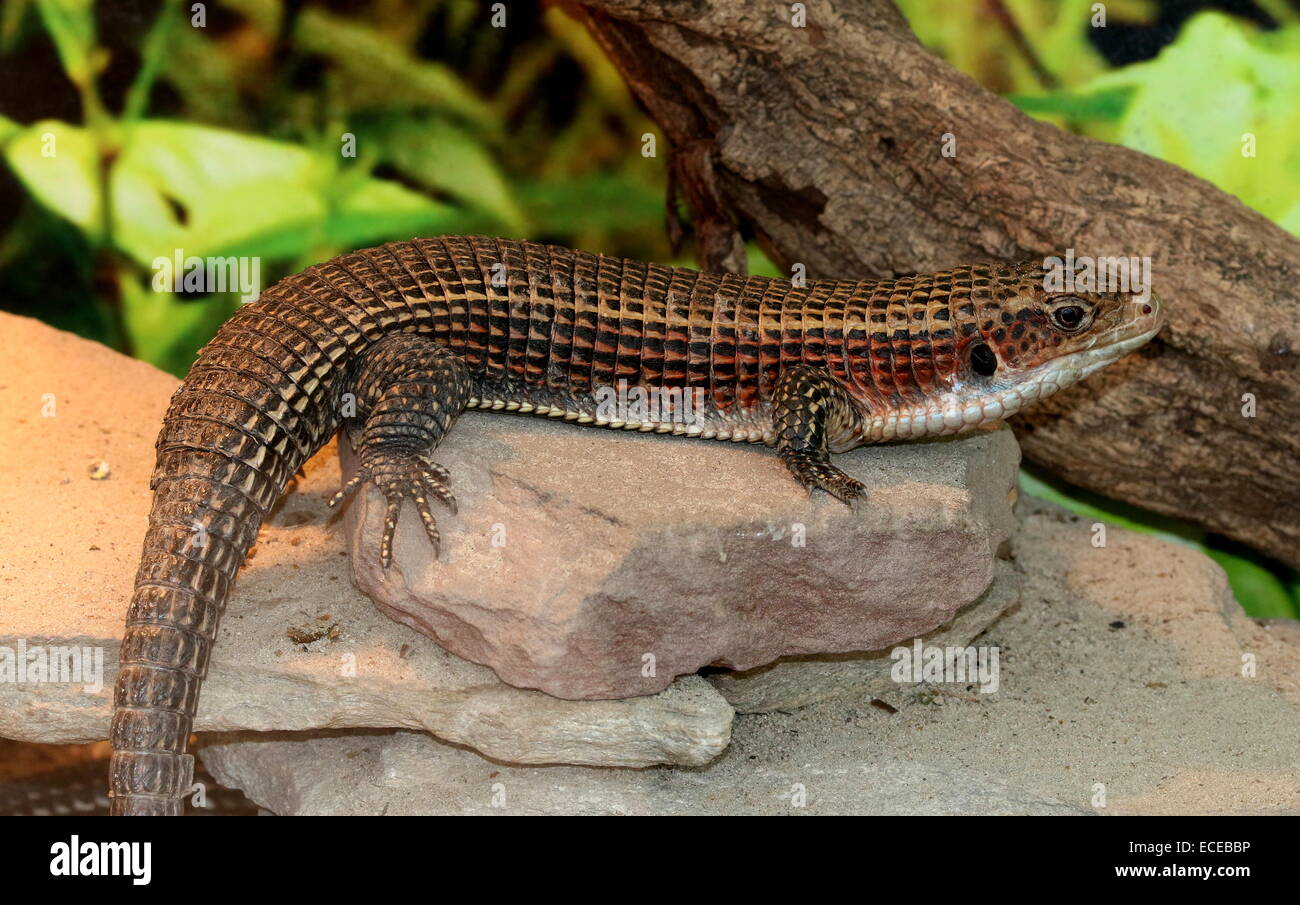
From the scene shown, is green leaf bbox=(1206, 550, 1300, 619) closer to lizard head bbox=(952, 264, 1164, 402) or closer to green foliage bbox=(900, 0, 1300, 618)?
green foliage bbox=(900, 0, 1300, 618)

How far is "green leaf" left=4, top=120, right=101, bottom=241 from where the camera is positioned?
8070 millimetres

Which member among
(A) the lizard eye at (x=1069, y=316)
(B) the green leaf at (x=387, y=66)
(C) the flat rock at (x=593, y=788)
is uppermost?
(B) the green leaf at (x=387, y=66)

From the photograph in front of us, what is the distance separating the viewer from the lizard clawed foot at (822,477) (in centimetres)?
519

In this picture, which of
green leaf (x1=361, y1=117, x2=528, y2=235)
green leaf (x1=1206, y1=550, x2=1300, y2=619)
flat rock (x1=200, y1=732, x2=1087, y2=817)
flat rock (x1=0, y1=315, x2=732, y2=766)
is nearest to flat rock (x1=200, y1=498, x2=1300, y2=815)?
flat rock (x1=200, y1=732, x2=1087, y2=817)

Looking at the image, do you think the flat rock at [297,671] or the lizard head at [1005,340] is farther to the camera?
the lizard head at [1005,340]

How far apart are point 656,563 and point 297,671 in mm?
1621

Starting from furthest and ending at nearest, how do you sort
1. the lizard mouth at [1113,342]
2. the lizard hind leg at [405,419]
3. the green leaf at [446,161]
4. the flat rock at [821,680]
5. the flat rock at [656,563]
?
the green leaf at [446,161], the flat rock at [821,680], the lizard mouth at [1113,342], the lizard hind leg at [405,419], the flat rock at [656,563]

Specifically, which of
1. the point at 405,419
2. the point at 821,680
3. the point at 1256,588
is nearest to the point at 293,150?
the point at 405,419

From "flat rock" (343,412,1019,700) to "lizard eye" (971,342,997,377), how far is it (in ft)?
1.69

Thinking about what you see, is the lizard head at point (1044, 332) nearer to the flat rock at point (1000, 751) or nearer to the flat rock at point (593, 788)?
the flat rock at point (1000, 751)

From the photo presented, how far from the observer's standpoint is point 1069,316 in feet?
18.0

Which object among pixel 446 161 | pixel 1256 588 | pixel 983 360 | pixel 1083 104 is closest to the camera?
pixel 983 360

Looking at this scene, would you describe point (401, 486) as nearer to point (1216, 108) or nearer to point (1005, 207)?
point (1005, 207)

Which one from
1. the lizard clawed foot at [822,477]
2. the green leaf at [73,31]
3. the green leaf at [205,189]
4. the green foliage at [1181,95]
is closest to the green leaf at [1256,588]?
the green foliage at [1181,95]
